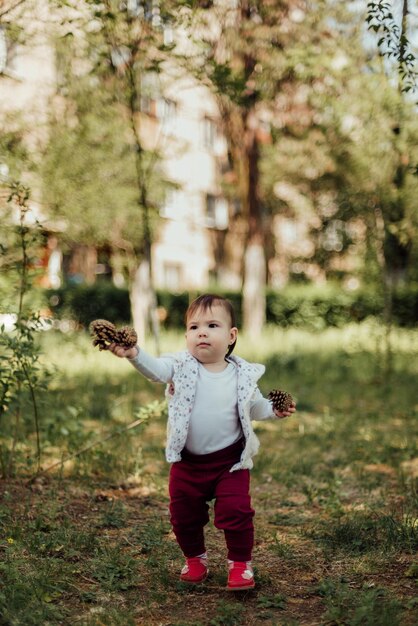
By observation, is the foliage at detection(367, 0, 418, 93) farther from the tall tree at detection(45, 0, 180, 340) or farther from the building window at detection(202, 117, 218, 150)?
the building window at detection(202, 117, 218, 150)

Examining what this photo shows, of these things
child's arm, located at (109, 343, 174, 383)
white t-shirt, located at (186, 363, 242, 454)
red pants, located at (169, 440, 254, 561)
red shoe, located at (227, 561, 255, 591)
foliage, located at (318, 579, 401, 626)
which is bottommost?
foliage, located at (318, 579, 401, 626)

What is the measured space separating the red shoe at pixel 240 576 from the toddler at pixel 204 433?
13mm

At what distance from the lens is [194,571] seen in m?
3.42

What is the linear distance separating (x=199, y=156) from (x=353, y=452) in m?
25.4

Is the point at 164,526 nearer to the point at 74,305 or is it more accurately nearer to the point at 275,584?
the point at 275,584

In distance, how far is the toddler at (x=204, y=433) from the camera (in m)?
3.34

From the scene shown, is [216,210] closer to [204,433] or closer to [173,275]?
[173,275]

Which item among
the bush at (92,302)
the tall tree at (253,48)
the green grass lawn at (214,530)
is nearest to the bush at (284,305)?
the bush at (92,302)

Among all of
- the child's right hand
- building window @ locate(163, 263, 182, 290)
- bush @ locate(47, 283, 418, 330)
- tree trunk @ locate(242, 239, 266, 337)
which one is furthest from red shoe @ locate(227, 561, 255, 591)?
building window @ locate(163, 263, 182, 290)

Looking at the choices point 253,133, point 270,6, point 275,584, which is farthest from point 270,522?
point 253,133

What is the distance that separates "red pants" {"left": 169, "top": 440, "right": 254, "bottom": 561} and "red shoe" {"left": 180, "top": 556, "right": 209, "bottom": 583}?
0.03 meters

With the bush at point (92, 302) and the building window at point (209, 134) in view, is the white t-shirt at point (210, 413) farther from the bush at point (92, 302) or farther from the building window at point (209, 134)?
the building window at point (209, 134)

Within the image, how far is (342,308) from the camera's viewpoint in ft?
76.6

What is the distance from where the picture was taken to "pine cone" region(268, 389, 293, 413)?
3434 mm
